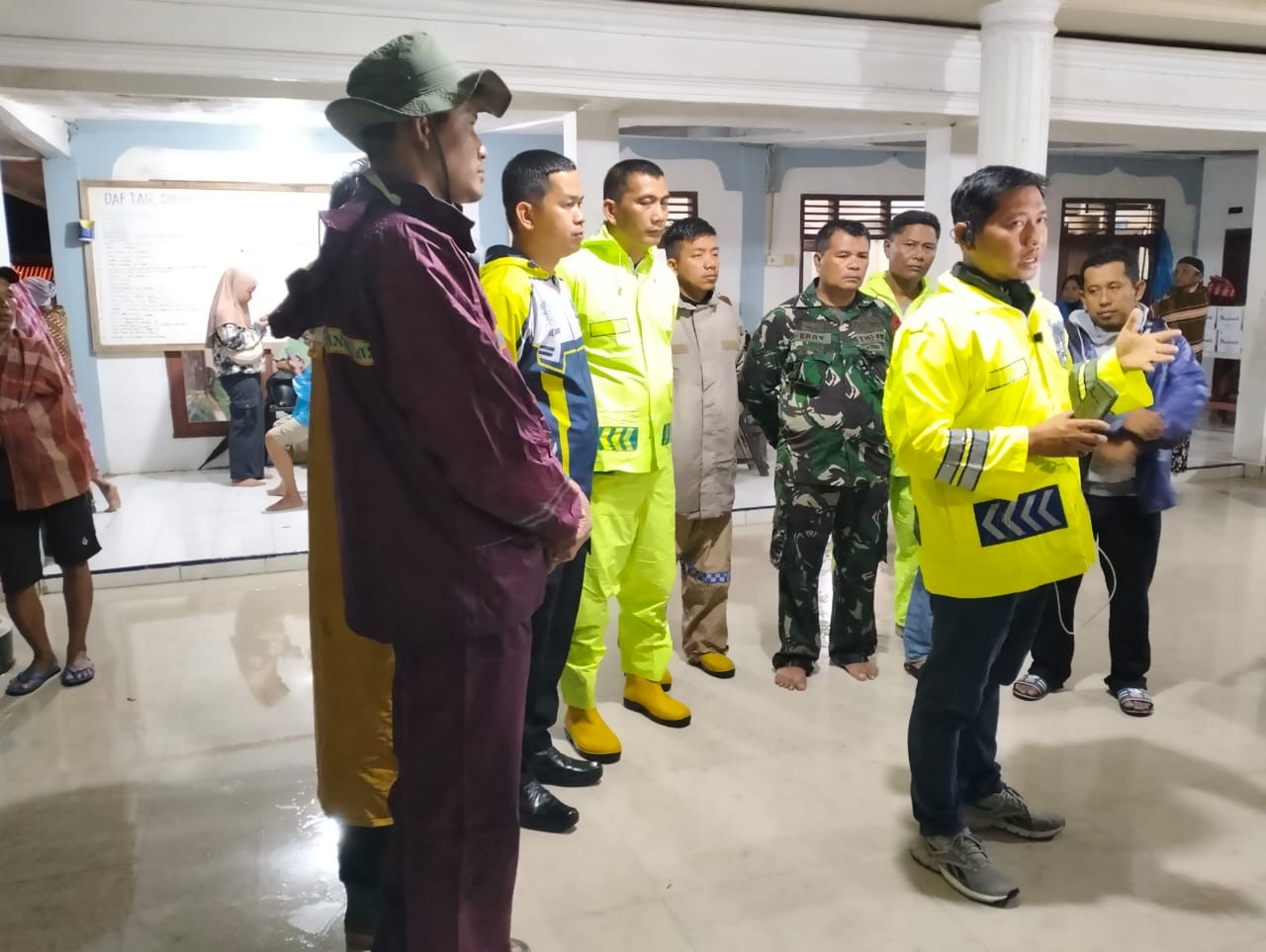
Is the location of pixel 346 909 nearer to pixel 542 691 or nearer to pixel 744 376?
pixel 542 691

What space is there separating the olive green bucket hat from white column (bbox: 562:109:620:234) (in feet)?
8.25

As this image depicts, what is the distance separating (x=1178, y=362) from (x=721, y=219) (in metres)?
5.67

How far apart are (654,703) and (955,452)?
4.70ft

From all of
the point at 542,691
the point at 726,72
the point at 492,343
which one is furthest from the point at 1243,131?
the point at 492,343

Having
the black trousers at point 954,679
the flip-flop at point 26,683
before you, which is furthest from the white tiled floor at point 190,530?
the black trousers at point 954,679

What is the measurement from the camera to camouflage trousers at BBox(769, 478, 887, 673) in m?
3.12

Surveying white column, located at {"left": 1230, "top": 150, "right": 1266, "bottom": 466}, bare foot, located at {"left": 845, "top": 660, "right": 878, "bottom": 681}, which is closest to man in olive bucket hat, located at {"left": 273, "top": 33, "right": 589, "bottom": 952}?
bare foot, located at {"left": 845, "top": 660, "right": 878, "bottom": 681}

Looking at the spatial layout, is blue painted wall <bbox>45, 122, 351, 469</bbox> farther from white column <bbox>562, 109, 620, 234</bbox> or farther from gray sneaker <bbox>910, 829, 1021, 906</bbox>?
gray sneaker <bbox>910, 829, 1021, 906</bbox>

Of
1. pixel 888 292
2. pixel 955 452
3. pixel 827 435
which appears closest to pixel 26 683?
pixel 827 435

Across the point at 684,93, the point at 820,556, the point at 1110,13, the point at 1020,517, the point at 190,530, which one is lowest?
the point at 190,530

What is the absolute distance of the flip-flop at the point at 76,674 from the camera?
3203 mm

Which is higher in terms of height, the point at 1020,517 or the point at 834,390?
the point at 834,390

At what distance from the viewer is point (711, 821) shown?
2365mm

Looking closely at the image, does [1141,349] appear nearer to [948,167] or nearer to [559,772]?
[559,772]
